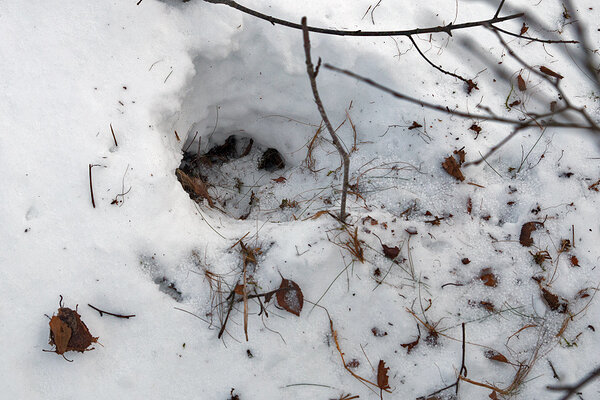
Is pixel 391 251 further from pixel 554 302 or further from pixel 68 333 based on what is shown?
pixel 68 333

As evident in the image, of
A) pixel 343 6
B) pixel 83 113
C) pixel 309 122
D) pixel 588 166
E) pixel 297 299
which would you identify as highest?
pixel 343 6

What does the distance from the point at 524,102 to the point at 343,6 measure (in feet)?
3.68

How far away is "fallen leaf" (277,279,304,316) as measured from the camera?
185 cm

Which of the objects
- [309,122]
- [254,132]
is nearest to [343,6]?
[309,122]

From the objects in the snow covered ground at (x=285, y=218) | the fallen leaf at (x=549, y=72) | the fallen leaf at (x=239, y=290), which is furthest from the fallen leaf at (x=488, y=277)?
the fallen leaf at (x=549, y=72)

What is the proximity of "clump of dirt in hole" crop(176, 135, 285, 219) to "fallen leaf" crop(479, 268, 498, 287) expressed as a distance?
125 cm

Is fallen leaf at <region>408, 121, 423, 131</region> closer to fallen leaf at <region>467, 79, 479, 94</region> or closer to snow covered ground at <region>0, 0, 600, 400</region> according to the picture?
snow covered ground at <region>0, 0, 600, 400</region>

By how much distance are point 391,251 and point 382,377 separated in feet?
1.75

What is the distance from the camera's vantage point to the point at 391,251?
1971 mm

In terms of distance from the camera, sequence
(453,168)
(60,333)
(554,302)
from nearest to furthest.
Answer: (60,333) → (554,302) → (453,168)

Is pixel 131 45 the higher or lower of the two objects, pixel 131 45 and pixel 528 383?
the higher

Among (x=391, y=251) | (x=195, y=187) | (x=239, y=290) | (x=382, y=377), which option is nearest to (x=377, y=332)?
(x=382, y=377)

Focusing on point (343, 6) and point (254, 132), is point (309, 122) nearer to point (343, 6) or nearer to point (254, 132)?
point (254, 132)

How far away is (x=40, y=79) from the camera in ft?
6.49
